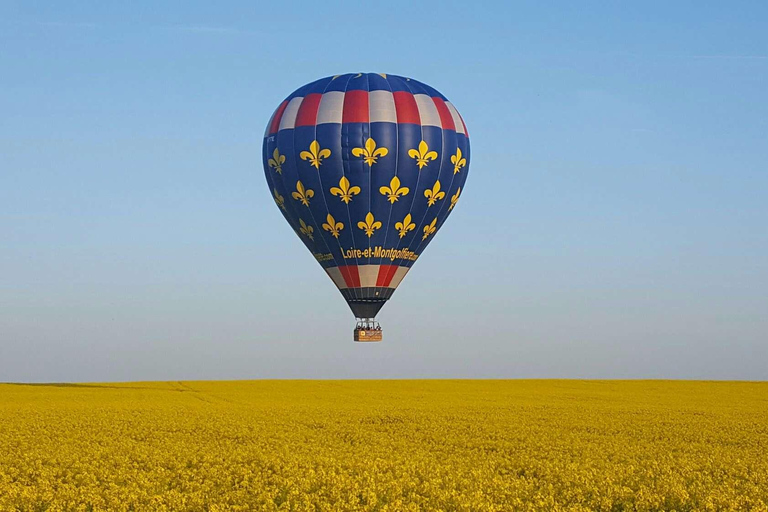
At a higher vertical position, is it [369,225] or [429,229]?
[429,229]

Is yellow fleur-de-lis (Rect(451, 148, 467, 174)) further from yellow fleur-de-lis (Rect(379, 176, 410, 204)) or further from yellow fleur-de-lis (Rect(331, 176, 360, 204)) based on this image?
yellow fleur-de-lis (Rect(331, 176, 360, 204))

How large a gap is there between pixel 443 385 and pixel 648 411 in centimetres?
2287

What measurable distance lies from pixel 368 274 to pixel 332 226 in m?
2.56

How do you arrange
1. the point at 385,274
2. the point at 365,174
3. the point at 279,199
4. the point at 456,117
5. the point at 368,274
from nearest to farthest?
the point at 365,174 < the point at 368,274 < the point at 385,274 < the point at 279,199 < the point at 456,117

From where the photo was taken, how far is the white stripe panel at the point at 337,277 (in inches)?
1474

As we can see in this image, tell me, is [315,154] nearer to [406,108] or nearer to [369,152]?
A: [369,152]

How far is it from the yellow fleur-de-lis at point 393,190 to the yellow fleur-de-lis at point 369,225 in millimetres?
1059

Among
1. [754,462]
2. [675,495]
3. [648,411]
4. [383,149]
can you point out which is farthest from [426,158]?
[675,495]

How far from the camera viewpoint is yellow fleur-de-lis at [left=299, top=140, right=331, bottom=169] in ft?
118

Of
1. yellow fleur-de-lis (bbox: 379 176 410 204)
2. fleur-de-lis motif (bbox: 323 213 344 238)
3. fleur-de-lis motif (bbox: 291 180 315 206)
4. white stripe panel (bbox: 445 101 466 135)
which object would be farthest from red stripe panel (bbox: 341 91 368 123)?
white stripe panel (bbox: 445 101 466 135)

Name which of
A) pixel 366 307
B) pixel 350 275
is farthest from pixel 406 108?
pixel 366 307

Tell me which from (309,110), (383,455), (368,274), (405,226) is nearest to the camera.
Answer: (383,455)

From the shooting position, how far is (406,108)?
1451 inches

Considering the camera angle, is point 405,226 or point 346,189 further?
point 405,226
